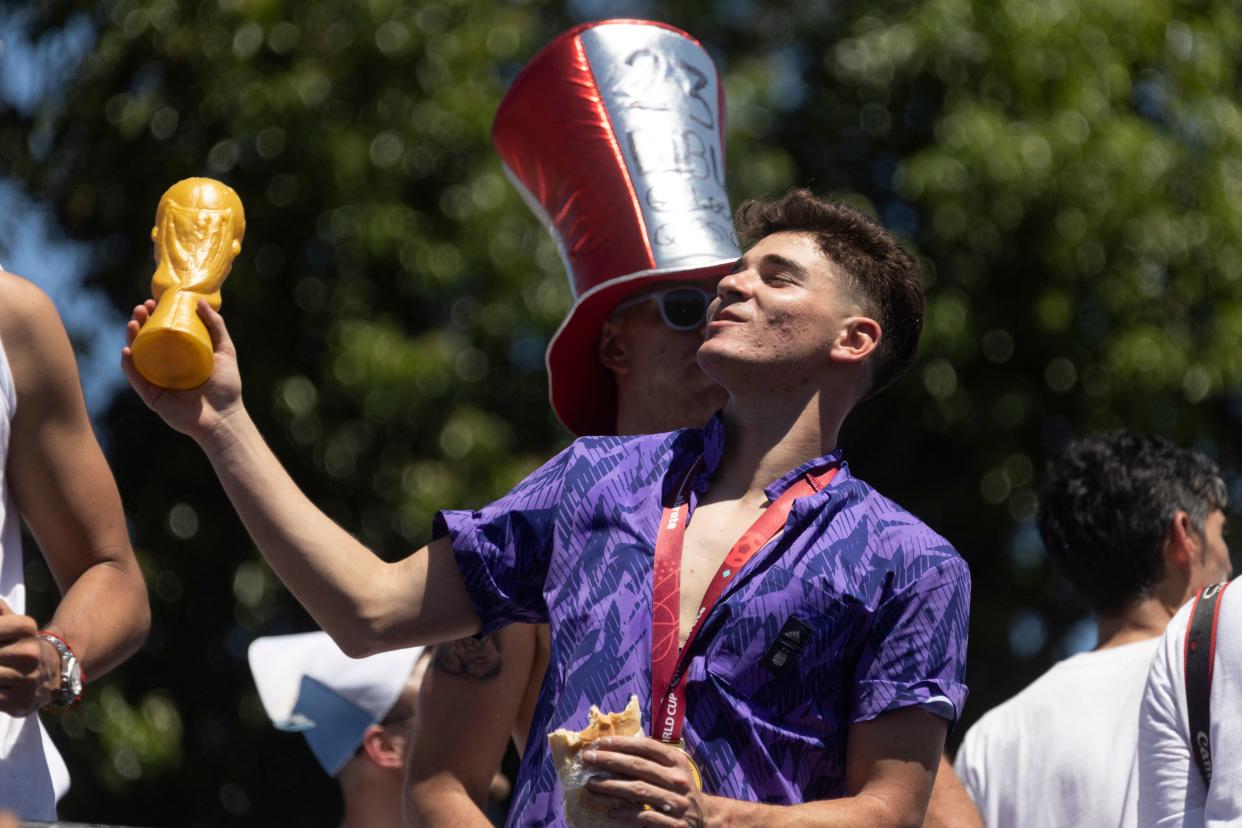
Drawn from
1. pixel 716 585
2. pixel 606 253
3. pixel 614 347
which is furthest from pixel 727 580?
pixel 606 253

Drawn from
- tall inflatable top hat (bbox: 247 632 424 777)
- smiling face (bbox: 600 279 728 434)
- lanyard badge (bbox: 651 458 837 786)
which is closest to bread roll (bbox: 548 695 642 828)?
lanyard badge (bbox: 651 458 837 786)

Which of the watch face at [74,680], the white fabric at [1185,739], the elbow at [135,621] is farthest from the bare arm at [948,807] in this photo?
the watch face at [74,680]

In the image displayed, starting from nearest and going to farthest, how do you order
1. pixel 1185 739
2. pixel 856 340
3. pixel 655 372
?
pixel 856 340, pixel 1185 739, pixel 655 372

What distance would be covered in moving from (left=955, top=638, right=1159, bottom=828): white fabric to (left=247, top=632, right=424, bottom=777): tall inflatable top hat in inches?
55.0

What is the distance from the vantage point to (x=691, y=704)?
284 cm

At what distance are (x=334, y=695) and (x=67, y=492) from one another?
190 cm

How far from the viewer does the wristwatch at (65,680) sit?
2.96 metres

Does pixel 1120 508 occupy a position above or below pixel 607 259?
below

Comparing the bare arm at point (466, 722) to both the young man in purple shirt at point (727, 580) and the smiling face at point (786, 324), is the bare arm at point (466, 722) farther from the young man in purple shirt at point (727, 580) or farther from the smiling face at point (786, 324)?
the smiling face at point (786, 324)

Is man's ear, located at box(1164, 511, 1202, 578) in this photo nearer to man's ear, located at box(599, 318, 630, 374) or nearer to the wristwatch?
man's ear, located at box(599, 318, 630, 374)

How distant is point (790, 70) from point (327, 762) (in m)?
4.69

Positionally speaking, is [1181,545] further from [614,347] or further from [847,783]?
[847,783]

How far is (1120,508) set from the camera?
472cm

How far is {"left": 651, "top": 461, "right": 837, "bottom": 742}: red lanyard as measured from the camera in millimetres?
2824
